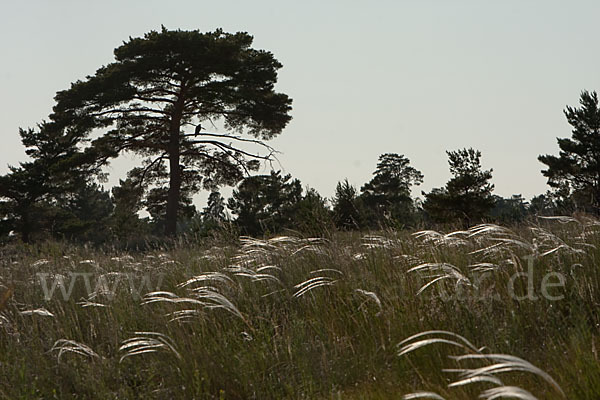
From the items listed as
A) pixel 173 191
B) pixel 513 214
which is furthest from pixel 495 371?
pixel 173 191

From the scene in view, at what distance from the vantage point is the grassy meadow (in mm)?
2965

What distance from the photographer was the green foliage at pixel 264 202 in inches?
1063

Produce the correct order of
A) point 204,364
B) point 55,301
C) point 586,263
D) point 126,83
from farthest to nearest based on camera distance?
point 126,83
point 55,301
point 586,263
point 204,364

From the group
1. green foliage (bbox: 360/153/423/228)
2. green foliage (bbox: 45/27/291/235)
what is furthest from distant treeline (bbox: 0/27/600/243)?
green foliage (bbox: 360/153/423/228)

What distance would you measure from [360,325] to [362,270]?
1007 millimetres

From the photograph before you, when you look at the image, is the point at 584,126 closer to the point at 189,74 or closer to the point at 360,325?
the point at 189,74

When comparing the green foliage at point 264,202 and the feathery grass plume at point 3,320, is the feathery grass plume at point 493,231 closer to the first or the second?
Answer: the feathery grass plume at point 3,320

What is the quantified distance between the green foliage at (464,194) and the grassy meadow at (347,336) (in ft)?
87.7

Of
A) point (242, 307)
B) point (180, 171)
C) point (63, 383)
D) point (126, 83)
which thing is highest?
point (126, 83)

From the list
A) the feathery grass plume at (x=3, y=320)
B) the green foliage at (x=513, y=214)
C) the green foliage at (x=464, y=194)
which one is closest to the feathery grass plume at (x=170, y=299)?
the feathery grass plume at (x=3, y=320)

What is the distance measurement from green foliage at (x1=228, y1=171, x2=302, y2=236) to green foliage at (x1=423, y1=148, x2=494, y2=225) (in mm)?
8301

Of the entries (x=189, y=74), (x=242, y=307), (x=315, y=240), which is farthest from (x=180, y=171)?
(x=242, y=307)

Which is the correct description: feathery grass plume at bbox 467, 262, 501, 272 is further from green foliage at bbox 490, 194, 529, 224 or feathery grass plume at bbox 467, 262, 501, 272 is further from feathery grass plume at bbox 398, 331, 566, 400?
green foliage at bbox 490, 194, 529, 224

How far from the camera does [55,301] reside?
548 cm
